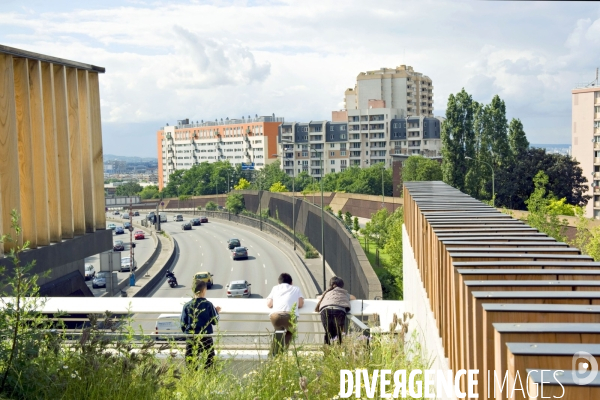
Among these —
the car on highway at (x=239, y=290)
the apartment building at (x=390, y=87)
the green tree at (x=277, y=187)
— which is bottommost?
the car on highway at (x=239, y=290)

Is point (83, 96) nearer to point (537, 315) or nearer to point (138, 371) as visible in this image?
point (138, 371)

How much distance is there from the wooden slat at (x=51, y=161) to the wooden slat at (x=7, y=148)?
1470mm

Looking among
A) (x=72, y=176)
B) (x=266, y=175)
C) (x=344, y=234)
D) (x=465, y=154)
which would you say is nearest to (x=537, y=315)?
(x=72, y=176)

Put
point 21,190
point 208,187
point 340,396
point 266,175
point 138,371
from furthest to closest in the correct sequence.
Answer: point 208,187 → point 266,175 → point 21,190 → point 138,371 → point 340,396

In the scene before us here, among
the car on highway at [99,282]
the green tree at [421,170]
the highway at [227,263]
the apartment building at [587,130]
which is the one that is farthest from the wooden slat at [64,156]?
the apartment building at [587,130]

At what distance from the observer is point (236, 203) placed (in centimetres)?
10181

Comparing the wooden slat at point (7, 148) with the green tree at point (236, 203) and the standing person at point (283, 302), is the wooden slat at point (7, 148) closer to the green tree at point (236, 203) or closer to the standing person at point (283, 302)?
the standing person at point (283, 302)

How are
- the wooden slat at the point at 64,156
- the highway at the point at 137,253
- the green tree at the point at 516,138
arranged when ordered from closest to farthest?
the wooden slat at the point at 64,156 < the green tree at the point at 516,138 < the highway at the point at 137,253

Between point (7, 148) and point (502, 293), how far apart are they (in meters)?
11.1

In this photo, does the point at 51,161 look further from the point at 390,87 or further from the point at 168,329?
the point at 390,87

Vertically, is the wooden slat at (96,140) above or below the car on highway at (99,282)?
above

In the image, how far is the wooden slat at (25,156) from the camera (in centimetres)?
1412

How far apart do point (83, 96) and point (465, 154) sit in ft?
140

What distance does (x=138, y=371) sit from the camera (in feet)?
18.9
